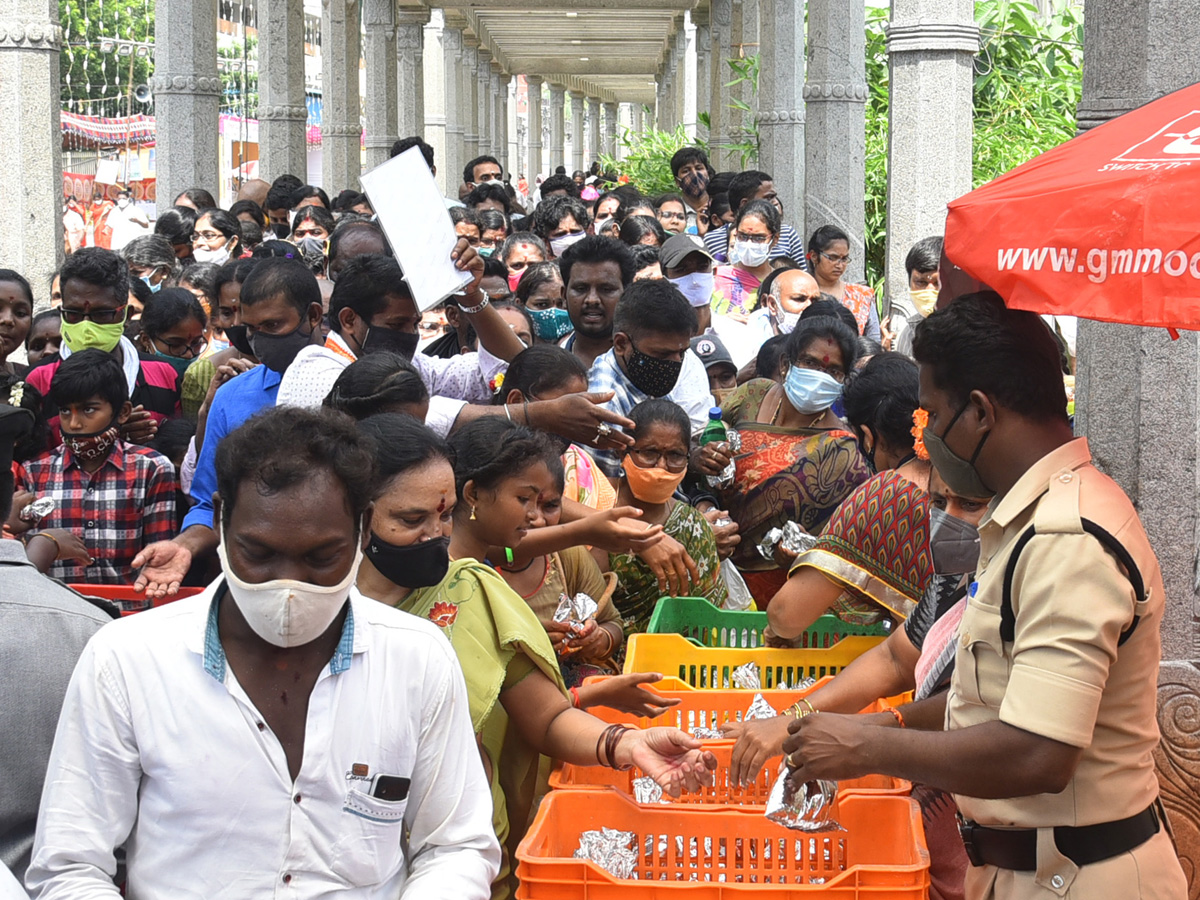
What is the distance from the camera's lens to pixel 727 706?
3.69 meters

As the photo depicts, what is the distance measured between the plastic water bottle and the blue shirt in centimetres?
153

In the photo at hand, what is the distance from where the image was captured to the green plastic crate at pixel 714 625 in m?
4.41

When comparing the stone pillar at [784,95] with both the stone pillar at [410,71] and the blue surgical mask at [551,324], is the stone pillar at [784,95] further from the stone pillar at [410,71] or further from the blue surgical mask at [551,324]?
the stone pillar at [410,71]

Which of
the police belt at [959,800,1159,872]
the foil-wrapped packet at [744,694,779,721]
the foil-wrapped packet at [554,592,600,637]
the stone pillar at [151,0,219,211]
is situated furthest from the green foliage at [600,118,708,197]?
the police belt at [959,800,1159,872]

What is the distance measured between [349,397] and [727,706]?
1.30 metres

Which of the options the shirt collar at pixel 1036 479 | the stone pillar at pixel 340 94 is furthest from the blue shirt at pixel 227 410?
Result: the stone pillar at pixel 340 94

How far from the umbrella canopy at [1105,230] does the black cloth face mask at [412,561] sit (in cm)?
122

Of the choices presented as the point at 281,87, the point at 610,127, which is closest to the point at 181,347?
the point at 281,87

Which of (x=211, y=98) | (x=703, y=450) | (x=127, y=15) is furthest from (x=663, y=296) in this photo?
(x=127, y=15)

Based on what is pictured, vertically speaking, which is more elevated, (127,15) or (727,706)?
(127,15)

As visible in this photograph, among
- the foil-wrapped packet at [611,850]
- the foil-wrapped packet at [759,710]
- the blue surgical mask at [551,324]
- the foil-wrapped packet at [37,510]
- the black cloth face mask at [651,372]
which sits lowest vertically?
the foil-wrapped packet at [611,850]

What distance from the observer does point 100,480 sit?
4.96 meters

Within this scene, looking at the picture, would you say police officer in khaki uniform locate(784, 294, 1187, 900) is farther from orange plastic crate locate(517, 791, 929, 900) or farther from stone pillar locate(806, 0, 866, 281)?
stone pillar locate(806, 0, 866, 281)

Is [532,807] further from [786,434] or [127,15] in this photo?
[127,15]
